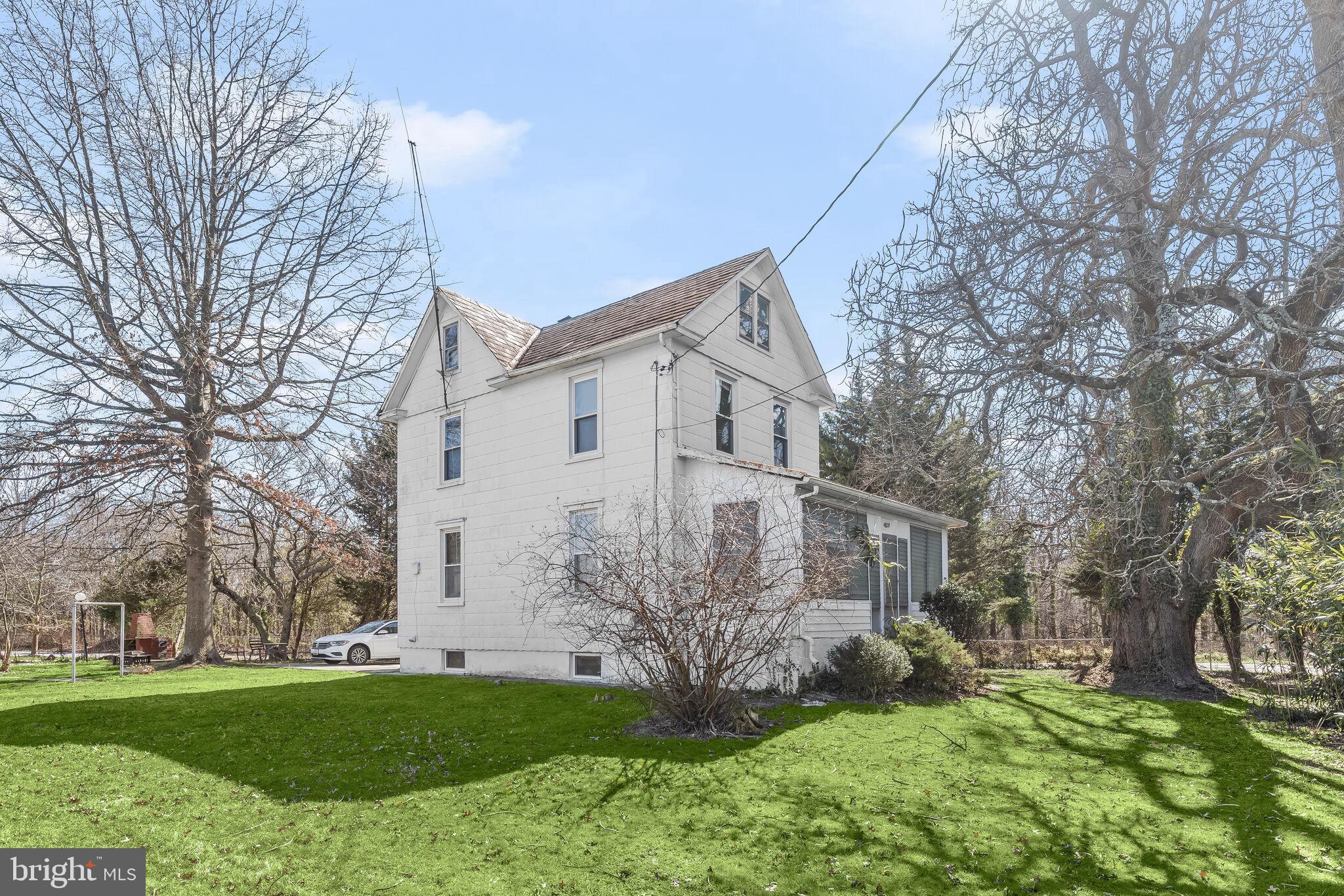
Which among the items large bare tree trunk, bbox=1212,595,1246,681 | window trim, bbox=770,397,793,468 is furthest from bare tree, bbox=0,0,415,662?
large bare tree trunk, bbox=1212,595,1246,681

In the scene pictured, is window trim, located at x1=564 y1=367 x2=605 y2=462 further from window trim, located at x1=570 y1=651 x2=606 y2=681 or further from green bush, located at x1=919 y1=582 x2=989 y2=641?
green bush, located at x1=919 y1=582 x2=989 y2=641

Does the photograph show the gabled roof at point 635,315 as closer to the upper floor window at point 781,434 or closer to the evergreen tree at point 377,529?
the upper floor window at point 781,434

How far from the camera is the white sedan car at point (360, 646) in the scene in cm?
2239

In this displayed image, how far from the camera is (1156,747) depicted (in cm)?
977

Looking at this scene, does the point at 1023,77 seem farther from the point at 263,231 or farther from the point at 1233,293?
the point at 263,231

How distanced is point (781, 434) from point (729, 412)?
2341mm

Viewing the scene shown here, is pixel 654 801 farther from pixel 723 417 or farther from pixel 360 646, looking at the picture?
pixel 360 646

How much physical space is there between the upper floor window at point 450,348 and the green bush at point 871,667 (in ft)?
33.9

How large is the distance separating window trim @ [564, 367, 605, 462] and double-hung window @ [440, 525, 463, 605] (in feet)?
12.0

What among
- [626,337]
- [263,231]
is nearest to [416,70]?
[626,337]

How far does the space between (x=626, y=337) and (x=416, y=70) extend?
18.0 feet

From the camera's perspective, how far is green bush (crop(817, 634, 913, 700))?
41.5 ft

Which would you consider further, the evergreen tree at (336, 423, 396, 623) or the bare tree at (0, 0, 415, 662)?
the evergreen tree at (336, 423, 396, 623)

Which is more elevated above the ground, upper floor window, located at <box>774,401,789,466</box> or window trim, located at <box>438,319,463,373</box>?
window trim, located at <box>438,319,463,373</box>
